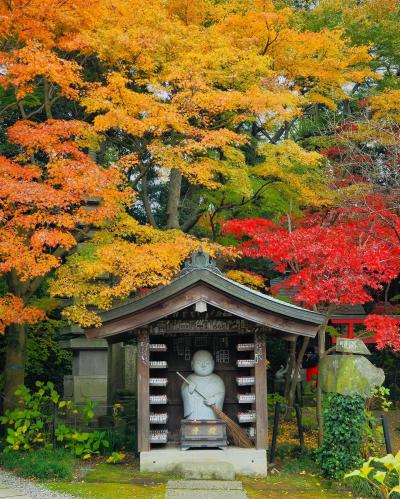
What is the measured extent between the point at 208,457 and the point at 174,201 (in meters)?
7.20

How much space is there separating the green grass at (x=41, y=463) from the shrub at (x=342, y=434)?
432 centimetres

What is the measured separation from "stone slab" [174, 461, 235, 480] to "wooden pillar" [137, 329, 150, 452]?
0.82 m

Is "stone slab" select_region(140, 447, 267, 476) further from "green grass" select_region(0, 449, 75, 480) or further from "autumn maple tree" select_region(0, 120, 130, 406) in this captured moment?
"autumn maple tree" select_region(0, 120, 130, 406)

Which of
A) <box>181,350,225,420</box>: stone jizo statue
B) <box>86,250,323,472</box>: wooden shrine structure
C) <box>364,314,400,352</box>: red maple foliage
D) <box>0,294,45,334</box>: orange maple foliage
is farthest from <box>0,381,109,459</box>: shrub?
<box>364,314,400,352</box>: red maple foliage

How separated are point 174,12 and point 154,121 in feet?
18.2

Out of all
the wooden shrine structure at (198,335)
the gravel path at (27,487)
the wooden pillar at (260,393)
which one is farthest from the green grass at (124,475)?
the wooden pillar at (260,393)

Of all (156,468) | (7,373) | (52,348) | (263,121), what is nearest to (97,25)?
(263,121)

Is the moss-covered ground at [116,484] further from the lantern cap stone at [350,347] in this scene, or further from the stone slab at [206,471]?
the lantern cap stone at [350,347]

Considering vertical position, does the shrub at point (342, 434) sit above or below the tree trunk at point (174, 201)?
below

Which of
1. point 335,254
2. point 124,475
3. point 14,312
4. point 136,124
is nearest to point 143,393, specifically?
point 124,475

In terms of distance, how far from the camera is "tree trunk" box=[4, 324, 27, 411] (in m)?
13.0

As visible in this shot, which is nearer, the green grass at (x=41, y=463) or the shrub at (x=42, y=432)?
the green grass at (x=41, y=463)

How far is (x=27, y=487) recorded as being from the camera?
9219mm

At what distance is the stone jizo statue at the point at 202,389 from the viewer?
1070 centimetres
